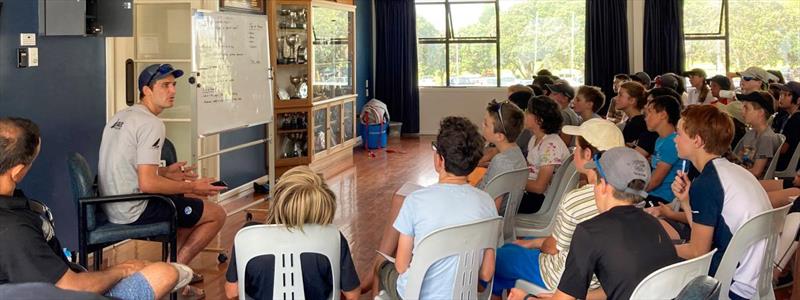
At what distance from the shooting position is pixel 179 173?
17.5 ft

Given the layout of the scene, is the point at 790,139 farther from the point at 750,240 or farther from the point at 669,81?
the point at 750,240

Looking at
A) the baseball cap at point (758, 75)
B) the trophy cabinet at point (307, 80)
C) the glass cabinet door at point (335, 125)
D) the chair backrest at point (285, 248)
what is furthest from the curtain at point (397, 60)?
the chair backrest at point (285, 248)

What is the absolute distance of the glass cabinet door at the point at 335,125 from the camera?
1090cm

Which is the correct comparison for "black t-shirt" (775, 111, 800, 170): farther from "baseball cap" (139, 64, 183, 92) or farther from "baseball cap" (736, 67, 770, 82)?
"baseball cap" (139, 64, 183, 92)

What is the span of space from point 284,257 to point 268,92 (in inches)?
174

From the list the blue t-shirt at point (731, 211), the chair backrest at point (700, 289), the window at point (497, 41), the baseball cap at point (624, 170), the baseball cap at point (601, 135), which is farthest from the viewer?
the window at point (497, 41)

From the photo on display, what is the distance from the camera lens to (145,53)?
296 inches

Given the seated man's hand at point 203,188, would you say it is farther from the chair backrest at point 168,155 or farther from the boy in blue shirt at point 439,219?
the boy in blue shirt at point 439,219

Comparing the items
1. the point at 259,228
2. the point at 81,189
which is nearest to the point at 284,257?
the point at 259,228

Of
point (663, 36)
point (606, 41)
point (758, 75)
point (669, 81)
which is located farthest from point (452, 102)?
point (758, 75)

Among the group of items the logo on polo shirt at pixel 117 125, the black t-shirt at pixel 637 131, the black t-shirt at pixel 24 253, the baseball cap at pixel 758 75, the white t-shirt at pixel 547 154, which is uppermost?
the baseball cap at pixel 758 75

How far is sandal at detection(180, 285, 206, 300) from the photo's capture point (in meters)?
5.19

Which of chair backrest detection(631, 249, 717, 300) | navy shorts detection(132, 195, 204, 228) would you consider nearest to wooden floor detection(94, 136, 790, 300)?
navy shorts detection(132, 195, 204, 228)

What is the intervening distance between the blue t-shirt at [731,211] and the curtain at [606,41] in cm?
1024
